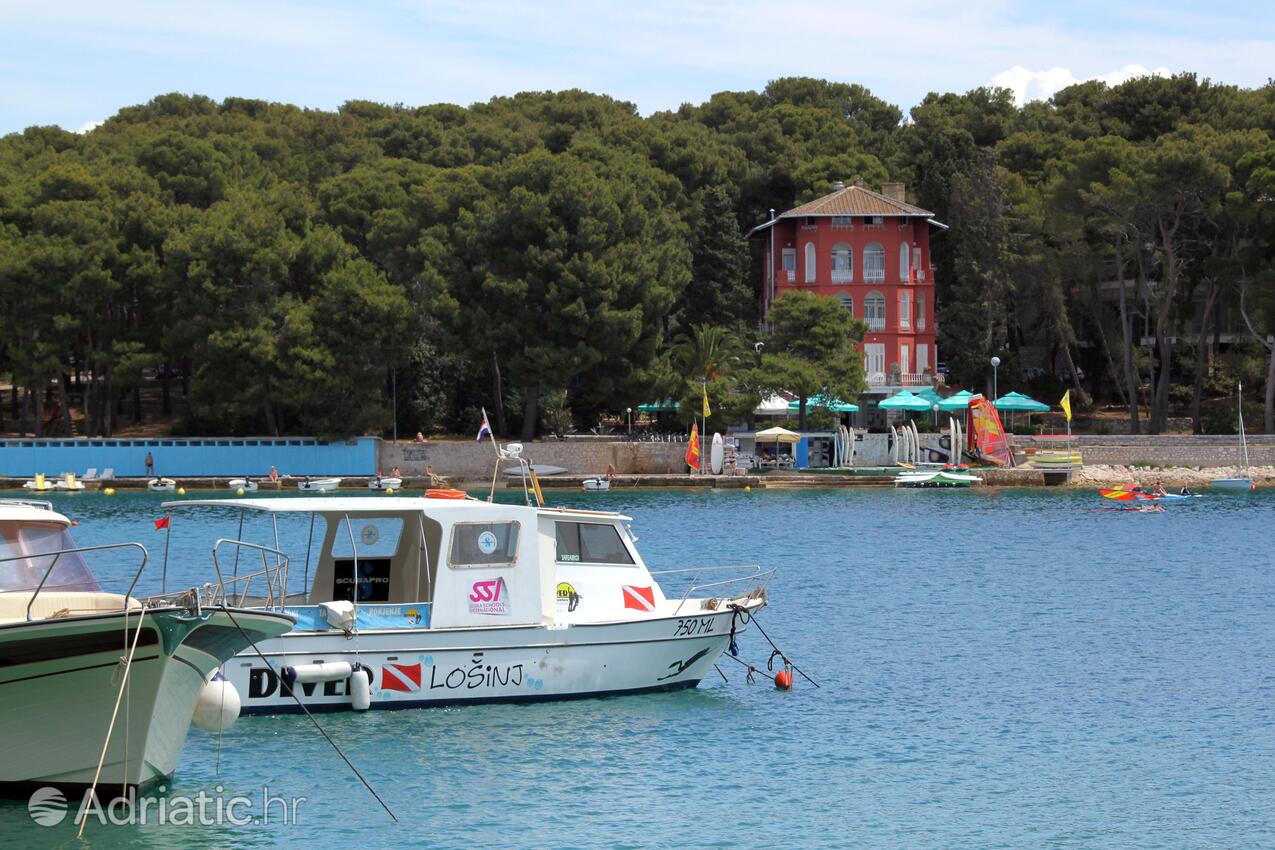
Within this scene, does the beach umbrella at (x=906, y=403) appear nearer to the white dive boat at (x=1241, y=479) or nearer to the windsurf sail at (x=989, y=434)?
the windsurf sail at (x=989, y=434)

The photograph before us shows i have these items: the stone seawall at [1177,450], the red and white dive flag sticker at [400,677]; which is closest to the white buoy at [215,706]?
the red and white dive flag sticker at [400,677]

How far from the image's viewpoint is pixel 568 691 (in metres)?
23.2

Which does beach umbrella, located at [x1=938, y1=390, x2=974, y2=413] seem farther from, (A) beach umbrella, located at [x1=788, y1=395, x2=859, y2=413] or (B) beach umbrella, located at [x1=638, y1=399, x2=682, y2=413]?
(B) beach umbrella, located at [x1=638, y1=399, x2=682, y2=413]

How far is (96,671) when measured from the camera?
1655 cm

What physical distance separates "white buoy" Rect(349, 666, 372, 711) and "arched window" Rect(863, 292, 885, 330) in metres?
64.3

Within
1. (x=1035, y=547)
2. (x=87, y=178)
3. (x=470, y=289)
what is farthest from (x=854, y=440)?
(x=87, y=178)

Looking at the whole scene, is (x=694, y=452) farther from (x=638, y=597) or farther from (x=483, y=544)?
(x=483, y=544)

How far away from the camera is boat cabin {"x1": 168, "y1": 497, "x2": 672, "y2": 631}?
73.7 ft

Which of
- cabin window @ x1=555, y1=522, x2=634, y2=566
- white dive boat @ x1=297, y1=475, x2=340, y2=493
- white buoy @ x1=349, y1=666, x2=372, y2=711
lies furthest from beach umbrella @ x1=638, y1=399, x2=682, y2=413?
white buoy @ x1=349, y1=666, x2=372, y2=711

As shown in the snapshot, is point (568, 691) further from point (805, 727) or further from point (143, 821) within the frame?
point (143, 821)

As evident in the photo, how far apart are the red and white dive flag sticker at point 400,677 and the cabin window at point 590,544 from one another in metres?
3.12

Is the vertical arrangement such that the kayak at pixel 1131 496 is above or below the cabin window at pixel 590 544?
below

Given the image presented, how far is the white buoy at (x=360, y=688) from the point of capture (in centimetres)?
2181

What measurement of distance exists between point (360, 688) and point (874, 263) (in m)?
65.7
